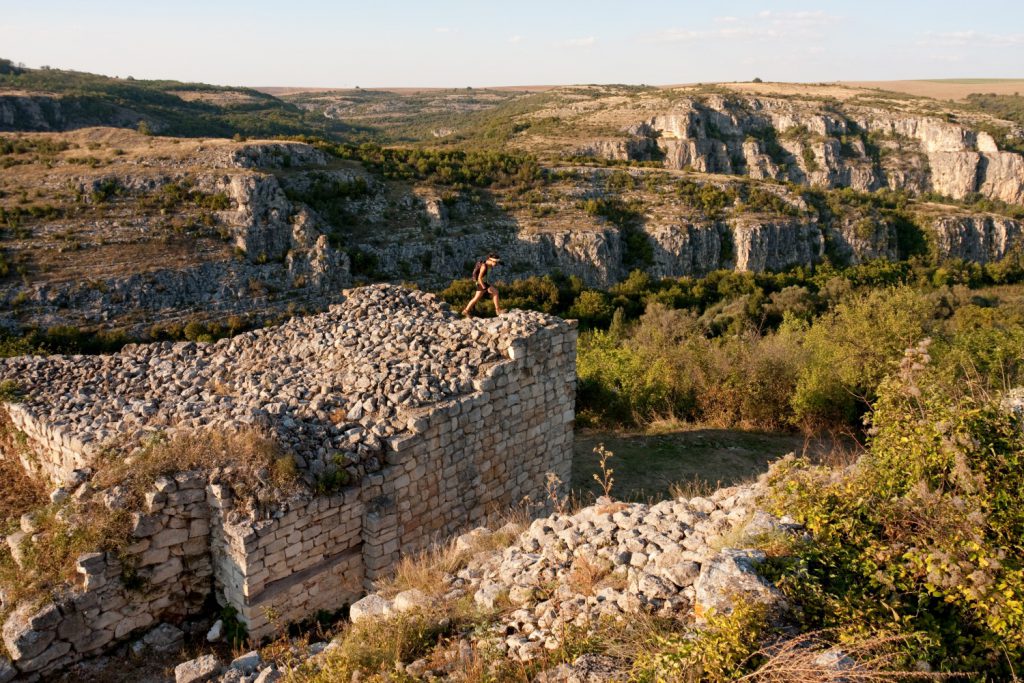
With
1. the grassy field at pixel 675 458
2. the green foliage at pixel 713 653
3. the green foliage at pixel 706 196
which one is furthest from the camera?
the green foliage at pixel 706 196

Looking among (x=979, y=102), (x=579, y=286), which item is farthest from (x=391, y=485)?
(x=979, y=102)

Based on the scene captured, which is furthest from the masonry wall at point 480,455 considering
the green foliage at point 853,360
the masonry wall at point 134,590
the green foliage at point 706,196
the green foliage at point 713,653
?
the green foliage at point 706,196

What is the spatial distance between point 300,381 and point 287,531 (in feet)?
7.88

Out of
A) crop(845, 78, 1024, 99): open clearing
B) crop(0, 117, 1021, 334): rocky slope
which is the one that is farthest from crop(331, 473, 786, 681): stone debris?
crop(845, 78, 1024, 99): open clearing

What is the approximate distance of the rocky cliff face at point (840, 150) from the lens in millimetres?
89000

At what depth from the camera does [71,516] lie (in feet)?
19.6

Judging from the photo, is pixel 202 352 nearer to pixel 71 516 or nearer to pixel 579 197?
pixel 71 516

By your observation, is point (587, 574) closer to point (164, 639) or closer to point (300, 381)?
point (164, 639)

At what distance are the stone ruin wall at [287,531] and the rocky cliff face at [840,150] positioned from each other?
3184 inches

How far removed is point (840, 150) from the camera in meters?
92.0

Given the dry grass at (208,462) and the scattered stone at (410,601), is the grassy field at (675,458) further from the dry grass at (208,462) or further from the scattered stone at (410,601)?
the dry grass at (208,462)

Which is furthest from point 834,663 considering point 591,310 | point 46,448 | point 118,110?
point 118,110

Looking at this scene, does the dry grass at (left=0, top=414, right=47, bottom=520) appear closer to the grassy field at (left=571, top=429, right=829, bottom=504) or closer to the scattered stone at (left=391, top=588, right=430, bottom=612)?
the scattered stone at (left=391, top=588, right=430, bottom=612)

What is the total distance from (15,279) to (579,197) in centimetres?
3605
